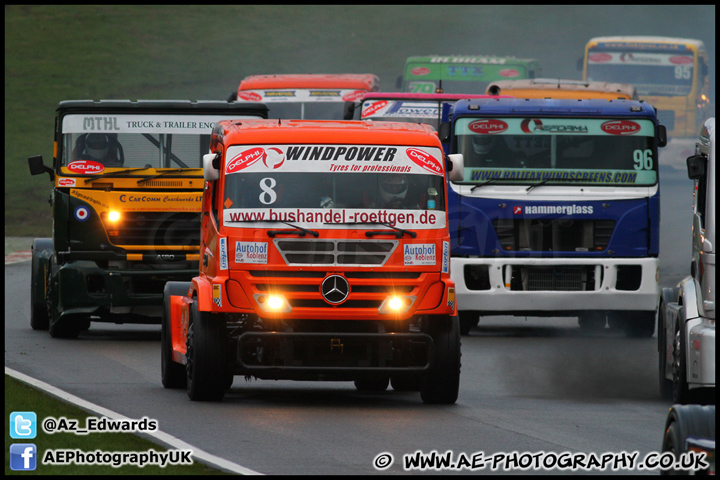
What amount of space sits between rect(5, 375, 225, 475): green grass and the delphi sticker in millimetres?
2937

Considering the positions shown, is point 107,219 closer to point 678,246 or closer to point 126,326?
point 126,326

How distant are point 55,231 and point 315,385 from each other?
4759 millimetres

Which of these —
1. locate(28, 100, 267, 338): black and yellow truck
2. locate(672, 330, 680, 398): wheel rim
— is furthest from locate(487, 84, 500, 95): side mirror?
locate(672, 330, 680, 398): wheel rim

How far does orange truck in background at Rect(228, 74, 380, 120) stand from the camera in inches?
1137

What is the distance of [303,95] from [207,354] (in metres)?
17.7

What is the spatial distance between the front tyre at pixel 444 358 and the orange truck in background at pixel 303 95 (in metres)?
17.1

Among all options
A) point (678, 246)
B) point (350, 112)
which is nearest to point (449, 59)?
point (678, 246)

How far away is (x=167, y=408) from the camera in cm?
→ 1161

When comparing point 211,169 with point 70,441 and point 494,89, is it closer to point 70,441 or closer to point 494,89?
point 70,441

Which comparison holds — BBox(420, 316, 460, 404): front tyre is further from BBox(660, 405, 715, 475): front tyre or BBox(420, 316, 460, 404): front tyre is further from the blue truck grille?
Result: the blue truck grille

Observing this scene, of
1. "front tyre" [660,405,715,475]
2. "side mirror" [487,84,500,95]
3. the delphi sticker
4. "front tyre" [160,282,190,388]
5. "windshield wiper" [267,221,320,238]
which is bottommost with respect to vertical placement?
"front tyre" [160,282,190,388]

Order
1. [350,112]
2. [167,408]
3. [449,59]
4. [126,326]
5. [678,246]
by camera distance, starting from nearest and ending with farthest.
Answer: [167,408]
[126,326]
[350,112]
[678,246]
[449,59]

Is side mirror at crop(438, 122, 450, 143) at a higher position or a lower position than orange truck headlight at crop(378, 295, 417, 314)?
higher

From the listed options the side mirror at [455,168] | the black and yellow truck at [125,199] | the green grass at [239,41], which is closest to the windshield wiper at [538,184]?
the black and yellow truck at [125,199]
